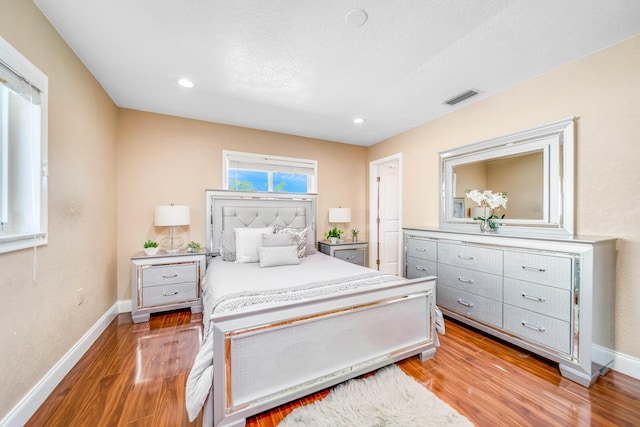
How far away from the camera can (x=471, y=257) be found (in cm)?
258

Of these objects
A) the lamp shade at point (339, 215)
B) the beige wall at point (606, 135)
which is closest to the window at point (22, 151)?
the lamp shade at point (339, 215)

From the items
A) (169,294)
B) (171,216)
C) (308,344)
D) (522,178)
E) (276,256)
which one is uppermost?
(522,178)

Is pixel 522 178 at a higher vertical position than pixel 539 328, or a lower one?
higher

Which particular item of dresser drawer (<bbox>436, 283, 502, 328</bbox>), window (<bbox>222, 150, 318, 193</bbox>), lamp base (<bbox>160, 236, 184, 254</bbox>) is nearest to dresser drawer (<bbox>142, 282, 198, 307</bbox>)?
lamp base (<bbox>160, 236, 184, 254</bbox>)

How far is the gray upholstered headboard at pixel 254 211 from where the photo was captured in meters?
3.49

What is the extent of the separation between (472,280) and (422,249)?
68 cm

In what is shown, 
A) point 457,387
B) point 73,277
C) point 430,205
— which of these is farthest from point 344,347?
point 430,205

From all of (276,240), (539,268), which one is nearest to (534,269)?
(539,268)

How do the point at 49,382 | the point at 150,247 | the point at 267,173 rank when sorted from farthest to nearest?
the point at 267,173 < the point at 150,247 < the point at 49,382

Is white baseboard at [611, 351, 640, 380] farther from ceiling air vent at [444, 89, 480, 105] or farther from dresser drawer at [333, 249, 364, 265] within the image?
dresser drawer at [333, 249, 364, 265]

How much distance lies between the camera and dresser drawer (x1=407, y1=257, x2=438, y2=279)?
3006 millimetres

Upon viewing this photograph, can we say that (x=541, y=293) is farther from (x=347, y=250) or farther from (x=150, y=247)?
(x=150, y=247)

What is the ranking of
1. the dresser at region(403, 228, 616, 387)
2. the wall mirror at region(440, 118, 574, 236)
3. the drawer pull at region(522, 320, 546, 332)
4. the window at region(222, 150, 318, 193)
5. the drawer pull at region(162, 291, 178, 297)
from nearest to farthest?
1. the dresser at region(403, 228, 616, 387)
2. the drawer pull at region(522, 320, 546, 332)
3. the wall mirror at region(440, 118, 574, 236)
4. the drawer pull at region(162, 291, 178, 297)
5. the window at region(222, 150, 318, 193)

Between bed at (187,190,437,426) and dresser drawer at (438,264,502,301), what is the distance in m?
0.73
